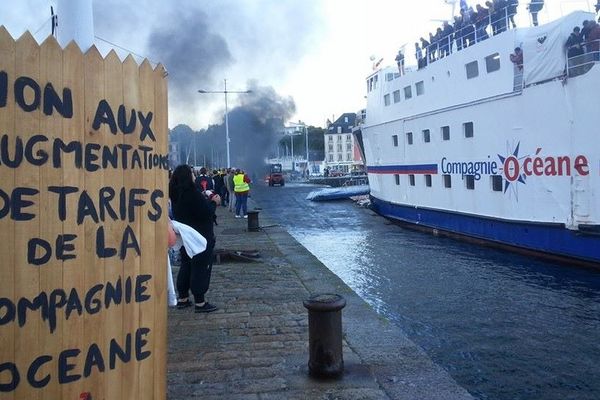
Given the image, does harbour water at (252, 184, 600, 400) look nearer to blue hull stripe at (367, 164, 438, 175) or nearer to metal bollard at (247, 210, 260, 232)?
metal bollard at (247, 210, 260, 232)

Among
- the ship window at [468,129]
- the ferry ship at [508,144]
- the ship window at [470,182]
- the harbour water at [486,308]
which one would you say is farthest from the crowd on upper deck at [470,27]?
the harbour water at [486,308]

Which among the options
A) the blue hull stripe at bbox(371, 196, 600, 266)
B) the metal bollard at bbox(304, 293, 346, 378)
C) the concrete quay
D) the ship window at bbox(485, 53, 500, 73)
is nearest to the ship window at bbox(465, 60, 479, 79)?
the ship window at bbox(485, 53, 500, 73)

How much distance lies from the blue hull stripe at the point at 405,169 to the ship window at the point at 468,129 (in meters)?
2.19

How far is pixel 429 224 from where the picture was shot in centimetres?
2141

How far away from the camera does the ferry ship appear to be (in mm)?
13570

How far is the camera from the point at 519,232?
1581 centimetres

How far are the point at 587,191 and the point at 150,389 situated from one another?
12978 mm

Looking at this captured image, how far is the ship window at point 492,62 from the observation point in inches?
672

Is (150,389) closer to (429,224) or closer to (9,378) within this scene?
(9,378)

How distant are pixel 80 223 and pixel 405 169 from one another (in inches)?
830

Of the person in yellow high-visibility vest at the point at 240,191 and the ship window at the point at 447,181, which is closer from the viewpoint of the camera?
the person in yellow high-visibility vest at the point at 240,191

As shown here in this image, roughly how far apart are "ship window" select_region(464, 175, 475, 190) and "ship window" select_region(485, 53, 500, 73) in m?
3.40

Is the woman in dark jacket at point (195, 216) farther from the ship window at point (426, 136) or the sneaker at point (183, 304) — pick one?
the ship window at point (426, 136)

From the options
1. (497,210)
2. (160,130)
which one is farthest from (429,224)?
(160,130)
